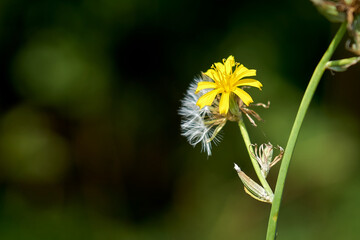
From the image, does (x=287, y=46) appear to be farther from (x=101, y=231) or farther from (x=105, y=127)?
(x=101, y=231)

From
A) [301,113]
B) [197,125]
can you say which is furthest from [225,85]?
[301,113]

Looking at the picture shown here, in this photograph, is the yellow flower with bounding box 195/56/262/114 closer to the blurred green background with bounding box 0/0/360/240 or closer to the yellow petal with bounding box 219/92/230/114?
the yellow petal with bounding box 219/92/230/114

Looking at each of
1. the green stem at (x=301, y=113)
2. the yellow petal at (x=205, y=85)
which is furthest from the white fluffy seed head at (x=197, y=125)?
the green stem at (x=301, y=113)

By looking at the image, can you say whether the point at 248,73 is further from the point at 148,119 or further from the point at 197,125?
the point at 148,119

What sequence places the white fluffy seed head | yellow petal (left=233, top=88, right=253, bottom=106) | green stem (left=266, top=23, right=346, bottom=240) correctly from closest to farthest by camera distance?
green stem (left=266, top=23, right=346, bottom=240)
yellow petal (left=233, top=88, right=253, bottom=106)
the white fluffy seed head

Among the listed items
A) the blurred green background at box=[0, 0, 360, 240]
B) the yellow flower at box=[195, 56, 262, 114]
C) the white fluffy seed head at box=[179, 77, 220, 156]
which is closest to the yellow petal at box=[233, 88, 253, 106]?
the yellow flower at box=[195, 56, 262, 114]

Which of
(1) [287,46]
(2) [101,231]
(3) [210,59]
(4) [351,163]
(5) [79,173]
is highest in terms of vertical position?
(1) [287,46]

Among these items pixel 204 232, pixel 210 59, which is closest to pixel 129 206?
pixel 204 232
